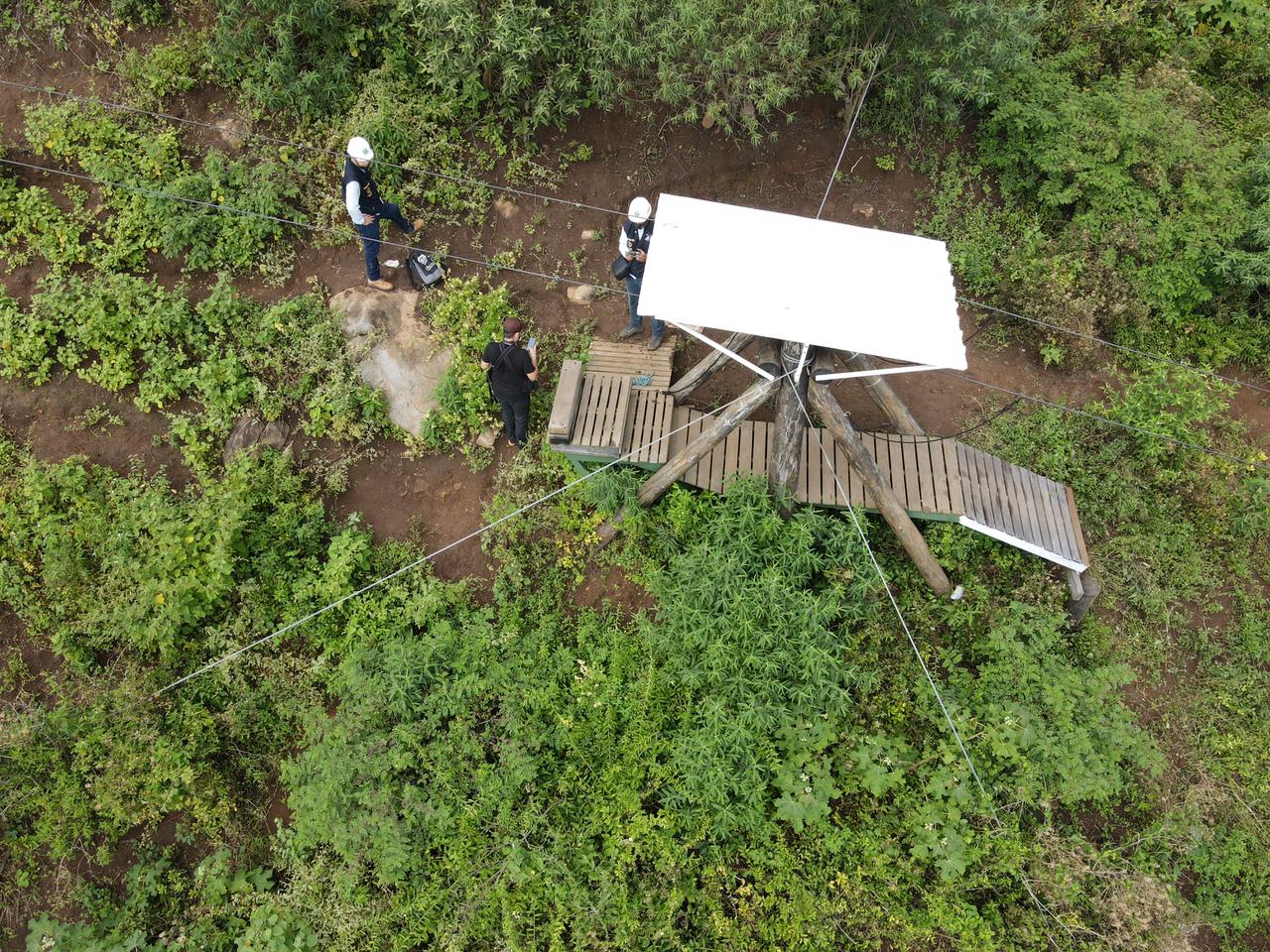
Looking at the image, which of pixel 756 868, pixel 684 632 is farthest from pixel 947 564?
pixel 756 868

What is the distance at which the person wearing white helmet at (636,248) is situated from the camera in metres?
7.38

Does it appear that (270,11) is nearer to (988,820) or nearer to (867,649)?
(867,649)

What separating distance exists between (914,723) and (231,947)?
663cm

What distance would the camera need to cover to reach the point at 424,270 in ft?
28.5

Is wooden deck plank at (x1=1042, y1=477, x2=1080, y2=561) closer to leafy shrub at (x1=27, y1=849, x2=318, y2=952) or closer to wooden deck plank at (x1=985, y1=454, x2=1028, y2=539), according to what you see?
wooden deck plank at (x1=985, y1=454, x2=1028, y2=539)

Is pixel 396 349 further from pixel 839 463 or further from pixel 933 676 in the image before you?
pixel 933 676

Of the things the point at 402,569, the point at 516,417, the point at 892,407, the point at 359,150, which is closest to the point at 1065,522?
the point at 892,407

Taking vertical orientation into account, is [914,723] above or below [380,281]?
below

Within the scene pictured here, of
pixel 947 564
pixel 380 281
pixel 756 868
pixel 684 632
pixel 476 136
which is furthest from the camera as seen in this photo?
pixel 476 136

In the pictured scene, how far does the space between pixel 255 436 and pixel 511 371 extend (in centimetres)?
343

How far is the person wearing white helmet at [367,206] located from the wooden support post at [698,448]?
4.43m

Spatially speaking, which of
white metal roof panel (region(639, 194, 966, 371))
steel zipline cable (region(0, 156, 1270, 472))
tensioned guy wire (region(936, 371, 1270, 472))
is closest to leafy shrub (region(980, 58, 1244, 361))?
tensioned guy wire (region(936, 371, 1270, 472))

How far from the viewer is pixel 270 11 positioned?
9219 millimetres

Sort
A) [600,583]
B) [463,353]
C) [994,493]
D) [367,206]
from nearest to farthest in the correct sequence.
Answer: [994,493] → [600,583] → [367,206] → [463,353]
